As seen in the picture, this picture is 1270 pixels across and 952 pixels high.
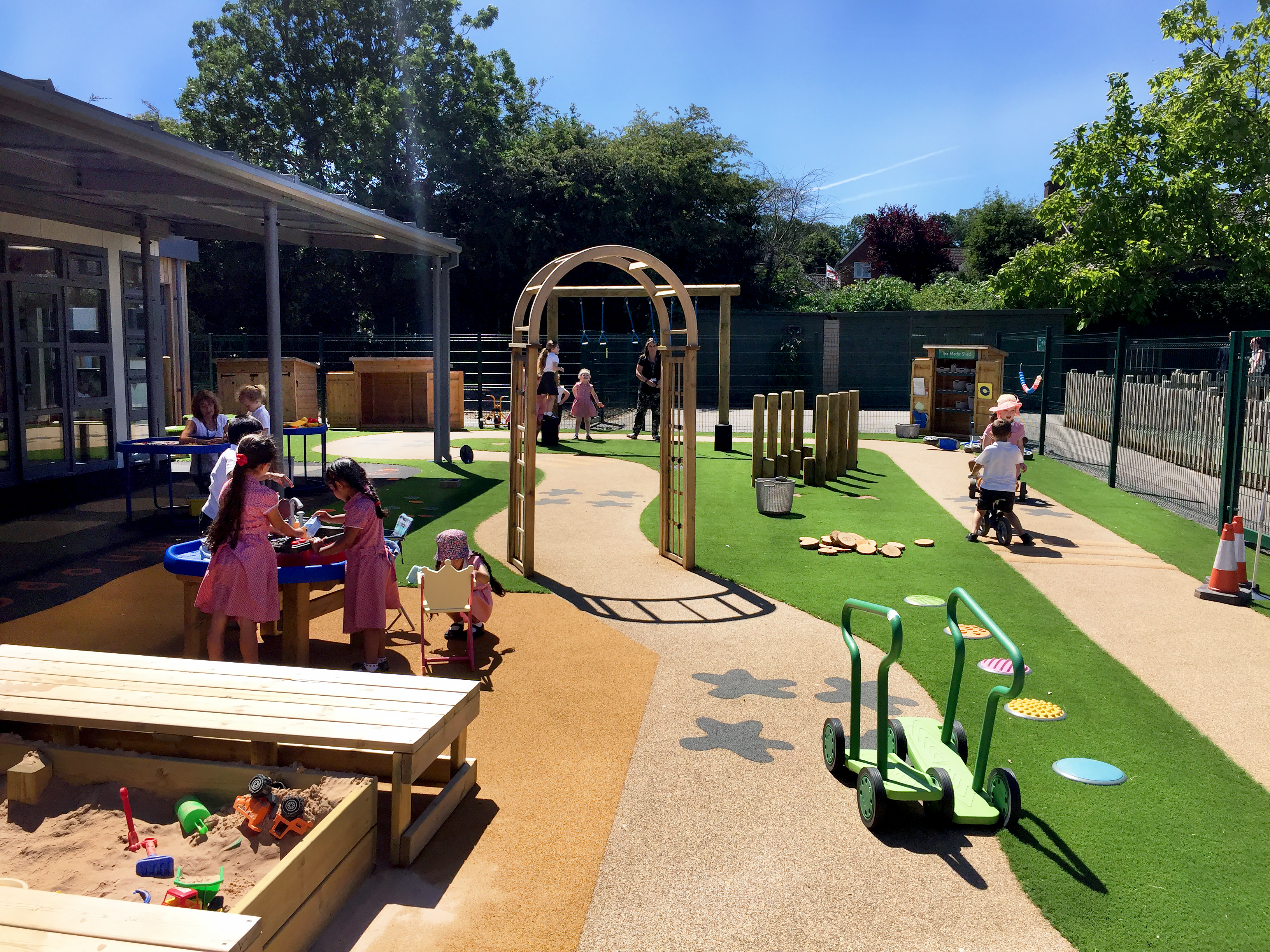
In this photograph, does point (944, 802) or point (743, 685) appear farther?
point (743, 685)


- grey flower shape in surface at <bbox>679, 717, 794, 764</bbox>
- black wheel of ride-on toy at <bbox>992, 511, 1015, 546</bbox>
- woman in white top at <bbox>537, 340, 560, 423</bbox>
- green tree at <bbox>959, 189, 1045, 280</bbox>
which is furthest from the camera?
green tree at <bbox>959, 189, 1045, 280</bbox>

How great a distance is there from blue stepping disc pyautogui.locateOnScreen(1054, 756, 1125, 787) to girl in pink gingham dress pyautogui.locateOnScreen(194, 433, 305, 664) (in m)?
4.49

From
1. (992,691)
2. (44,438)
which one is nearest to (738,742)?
(992,691)

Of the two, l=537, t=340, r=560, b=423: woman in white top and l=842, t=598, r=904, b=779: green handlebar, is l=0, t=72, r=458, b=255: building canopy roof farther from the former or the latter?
l=842, t=598, r=904, b=779: green handlebar

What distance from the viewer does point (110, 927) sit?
3.04 m

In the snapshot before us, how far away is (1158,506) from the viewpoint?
43.6 ft

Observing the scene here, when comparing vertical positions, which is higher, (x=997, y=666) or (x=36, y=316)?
(x=36, y=316)

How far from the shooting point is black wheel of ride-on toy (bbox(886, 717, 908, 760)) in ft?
15.6

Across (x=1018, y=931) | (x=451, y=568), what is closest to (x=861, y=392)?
(x=451, y=568)

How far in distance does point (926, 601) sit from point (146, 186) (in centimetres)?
887

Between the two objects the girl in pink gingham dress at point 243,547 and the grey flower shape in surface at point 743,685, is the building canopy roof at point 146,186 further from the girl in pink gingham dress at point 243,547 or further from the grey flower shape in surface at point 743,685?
the grey flower shape in surface at point 743,685

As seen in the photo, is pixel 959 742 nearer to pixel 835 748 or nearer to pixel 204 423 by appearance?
pixel 835 748

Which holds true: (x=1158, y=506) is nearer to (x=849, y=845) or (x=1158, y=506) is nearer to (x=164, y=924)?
(x=849, y=845)

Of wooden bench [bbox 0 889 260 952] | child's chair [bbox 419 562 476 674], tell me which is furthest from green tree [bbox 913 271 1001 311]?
wooden bench [bbox 0 889 260 952]
